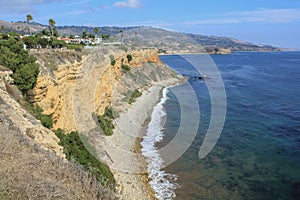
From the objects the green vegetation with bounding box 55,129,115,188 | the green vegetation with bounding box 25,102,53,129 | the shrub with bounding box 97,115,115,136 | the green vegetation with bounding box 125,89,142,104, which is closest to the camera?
the green vegetation with bounding box 55,129,115,188

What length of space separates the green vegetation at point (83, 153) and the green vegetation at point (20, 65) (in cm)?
405

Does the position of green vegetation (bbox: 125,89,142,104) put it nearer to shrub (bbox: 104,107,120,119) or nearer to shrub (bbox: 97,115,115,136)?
shrub (bbox: 104,107,120,119)

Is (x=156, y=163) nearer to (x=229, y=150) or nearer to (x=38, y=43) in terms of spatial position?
(x=229, y=150)

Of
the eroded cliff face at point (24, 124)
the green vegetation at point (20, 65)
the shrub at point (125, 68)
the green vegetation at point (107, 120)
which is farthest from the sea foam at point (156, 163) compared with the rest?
the shrub at point (125, 68)

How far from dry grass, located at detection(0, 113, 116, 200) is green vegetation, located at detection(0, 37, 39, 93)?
883 cm

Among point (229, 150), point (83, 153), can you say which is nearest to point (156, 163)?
point (83, 153)

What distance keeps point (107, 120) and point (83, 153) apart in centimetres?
1223

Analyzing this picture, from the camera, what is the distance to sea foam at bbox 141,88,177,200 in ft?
68.9

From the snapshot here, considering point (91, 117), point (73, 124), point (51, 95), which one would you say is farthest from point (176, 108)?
point (51, 95)

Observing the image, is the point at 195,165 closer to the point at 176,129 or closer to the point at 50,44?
the point at 176,129

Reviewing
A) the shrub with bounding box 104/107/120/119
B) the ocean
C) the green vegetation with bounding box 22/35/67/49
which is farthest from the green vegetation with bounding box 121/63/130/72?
the shrub with bounding box 104/107/120/119

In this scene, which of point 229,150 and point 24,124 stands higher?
point 24,124

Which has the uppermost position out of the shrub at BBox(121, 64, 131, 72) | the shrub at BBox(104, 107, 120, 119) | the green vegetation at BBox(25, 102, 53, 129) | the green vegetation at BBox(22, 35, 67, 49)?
the green vegetation at BBox(22, 35, 67, 49)

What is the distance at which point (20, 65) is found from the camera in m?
19.9
